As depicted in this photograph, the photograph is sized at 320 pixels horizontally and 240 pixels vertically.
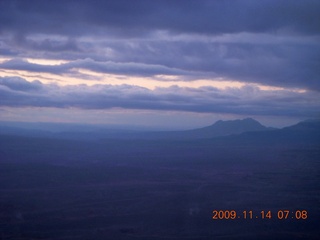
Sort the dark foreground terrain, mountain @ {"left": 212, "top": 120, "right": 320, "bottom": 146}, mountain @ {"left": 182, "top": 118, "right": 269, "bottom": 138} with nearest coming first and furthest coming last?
the dark foreground terrain, mountain @ {"left": 212, "top": 120, "right": 320, "bottom": 146}, mountain @ {"left": 182, "top": 118, "right": 269, "bottom": 138}

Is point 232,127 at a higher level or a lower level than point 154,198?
higher

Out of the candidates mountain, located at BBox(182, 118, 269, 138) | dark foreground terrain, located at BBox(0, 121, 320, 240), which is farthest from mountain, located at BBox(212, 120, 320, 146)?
mountain, located at BBox(182, 118, 269, 138)

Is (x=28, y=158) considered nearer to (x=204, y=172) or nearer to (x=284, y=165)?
(x=204, y=172)

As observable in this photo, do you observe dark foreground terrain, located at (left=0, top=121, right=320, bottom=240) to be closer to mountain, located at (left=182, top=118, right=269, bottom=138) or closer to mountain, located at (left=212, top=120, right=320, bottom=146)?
mountain, located at (left=212, top=120, right=320, bottom=146)

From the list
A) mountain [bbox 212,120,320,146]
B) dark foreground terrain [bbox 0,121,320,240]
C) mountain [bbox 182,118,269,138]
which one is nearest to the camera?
dark foreground terrain [bbox 0,121,320,240]

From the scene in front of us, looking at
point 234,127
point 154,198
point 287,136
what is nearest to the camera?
point 154,198

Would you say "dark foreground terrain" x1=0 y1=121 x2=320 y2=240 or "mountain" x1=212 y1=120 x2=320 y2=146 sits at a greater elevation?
"mountain" x1=212 y1=120 x2=320 y2=146

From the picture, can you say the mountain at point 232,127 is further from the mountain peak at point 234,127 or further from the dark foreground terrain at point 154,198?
the dark foreground terrain at point 154,198

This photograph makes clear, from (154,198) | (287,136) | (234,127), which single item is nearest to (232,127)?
(234,127)

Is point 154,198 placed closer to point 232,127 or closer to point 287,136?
point 287,136
